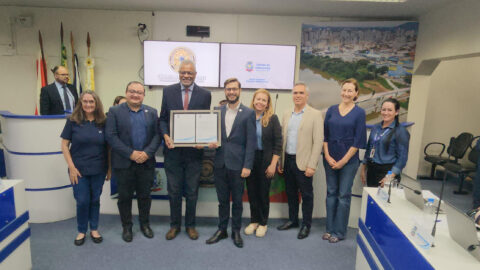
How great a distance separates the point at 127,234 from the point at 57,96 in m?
2.07

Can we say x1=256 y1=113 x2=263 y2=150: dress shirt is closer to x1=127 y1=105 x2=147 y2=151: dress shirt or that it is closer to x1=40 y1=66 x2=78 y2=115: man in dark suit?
x1=127 y1=105 x2=147 y2=151: dress shirt

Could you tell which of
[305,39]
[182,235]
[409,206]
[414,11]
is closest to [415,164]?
[414,11]

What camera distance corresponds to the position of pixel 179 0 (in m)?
4.38

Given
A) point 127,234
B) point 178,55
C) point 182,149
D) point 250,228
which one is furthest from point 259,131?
point 178,55

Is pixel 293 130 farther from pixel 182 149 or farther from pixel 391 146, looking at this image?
pixel 182 149

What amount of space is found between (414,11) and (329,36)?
1296 mm

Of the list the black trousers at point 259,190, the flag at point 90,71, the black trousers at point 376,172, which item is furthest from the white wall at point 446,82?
the flag at point 90,71

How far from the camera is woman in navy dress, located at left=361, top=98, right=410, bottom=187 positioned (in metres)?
2.64

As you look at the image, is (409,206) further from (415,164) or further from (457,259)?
(415,164)

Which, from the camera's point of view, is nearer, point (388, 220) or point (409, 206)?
point (388, 220)

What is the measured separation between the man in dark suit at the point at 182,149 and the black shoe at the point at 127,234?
0.35m

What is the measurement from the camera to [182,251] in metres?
2.69

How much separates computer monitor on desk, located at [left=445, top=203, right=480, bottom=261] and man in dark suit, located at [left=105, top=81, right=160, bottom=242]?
2.21 m

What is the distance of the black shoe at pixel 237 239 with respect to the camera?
2.78 m
